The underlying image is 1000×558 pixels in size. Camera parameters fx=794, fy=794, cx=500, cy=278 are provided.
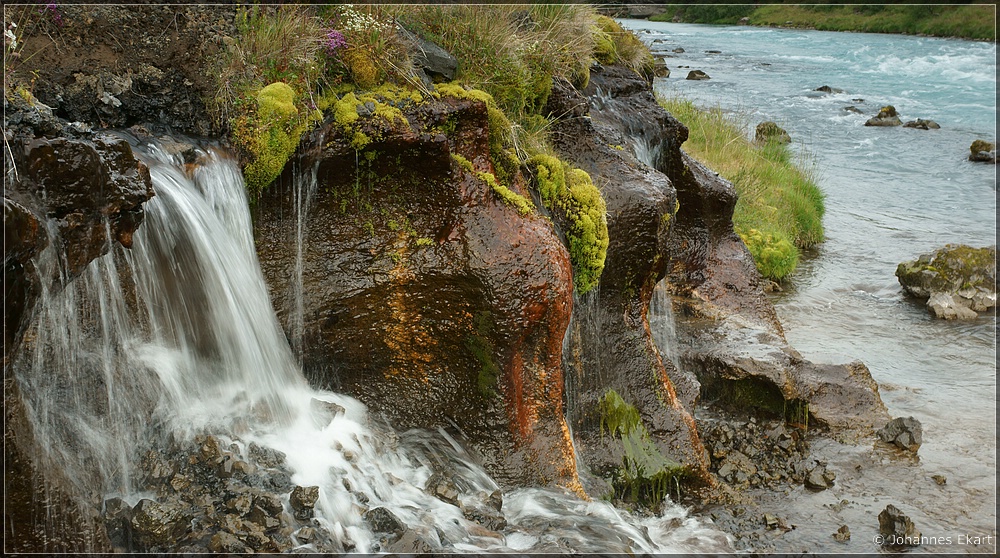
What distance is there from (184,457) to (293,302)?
1.39 m

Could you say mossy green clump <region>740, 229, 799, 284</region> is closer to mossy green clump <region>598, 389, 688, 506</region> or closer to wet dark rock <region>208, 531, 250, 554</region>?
mossy green clump <region>598, 389, 688, 506</region>

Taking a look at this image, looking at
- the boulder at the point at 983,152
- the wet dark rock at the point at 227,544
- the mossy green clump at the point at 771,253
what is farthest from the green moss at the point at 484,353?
the boulder at the point at 983,152

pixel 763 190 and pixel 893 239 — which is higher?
pixel 763 190

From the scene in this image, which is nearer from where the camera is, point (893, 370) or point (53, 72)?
point (53, 72)

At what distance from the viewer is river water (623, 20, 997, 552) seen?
21.4 feet

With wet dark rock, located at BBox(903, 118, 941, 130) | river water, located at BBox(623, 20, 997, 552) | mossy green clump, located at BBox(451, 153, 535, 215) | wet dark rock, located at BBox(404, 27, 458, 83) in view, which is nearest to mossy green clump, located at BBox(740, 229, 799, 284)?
river water, located at BBox(623, 20, 997, 552)

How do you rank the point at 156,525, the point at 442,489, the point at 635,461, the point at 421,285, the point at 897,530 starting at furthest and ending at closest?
1. the point at 635,461
2. the point at 897,530
3. the point at 421,285
4. the point at 442,489
5. the point at 156,525

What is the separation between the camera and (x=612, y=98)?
9.09 metres

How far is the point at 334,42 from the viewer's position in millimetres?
5832

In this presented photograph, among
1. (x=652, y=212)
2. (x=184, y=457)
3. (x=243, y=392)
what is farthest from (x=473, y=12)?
(x=184, y=457)

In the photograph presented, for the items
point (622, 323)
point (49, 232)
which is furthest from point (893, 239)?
point (49, 232)

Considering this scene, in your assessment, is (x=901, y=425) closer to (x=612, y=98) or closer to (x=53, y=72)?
(x=612, y=98)

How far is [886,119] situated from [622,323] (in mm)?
18553

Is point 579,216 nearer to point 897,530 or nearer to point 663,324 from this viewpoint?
point 663,324
